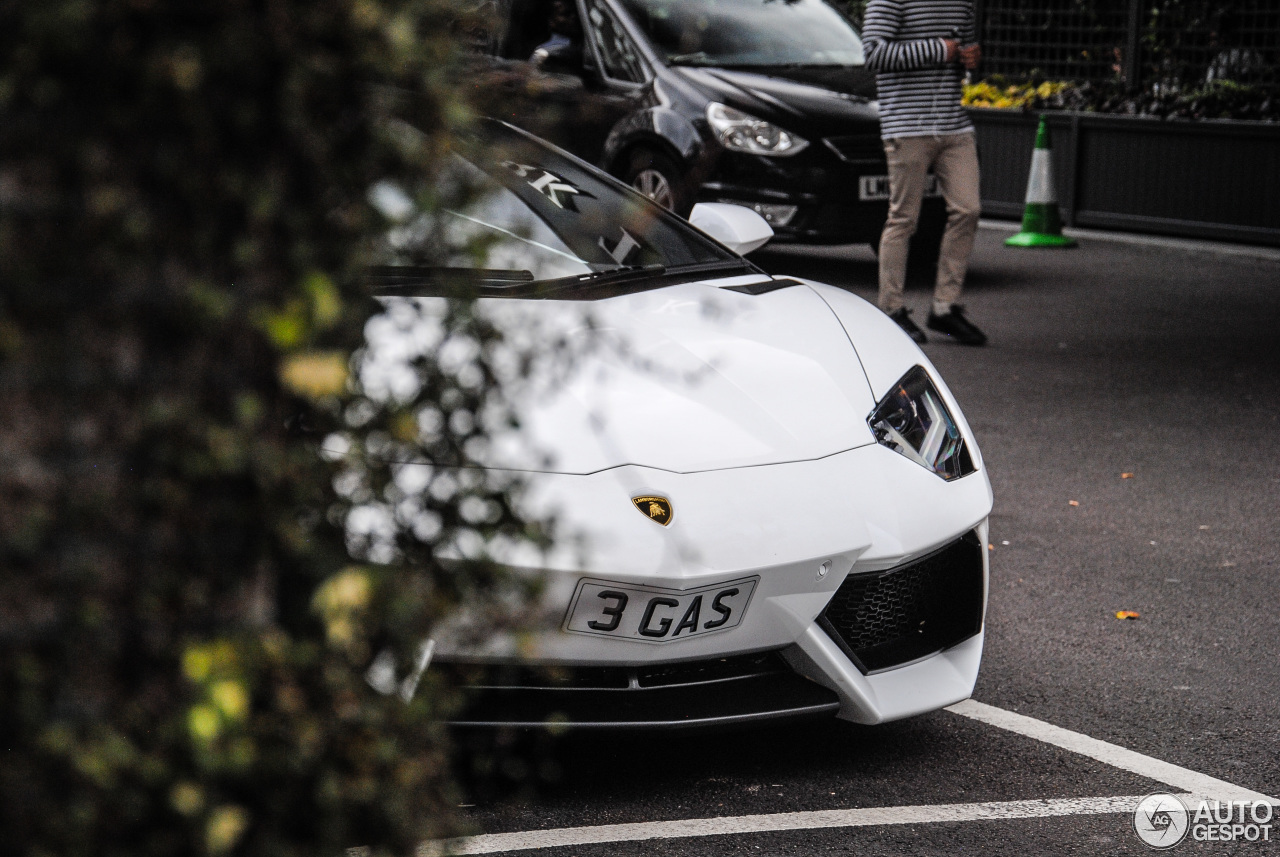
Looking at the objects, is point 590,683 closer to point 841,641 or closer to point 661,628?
point 661,628

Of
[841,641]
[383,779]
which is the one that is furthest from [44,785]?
[841,641]

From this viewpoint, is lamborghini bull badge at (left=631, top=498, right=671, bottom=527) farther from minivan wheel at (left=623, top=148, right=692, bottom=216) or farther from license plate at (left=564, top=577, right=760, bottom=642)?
minivan wheel at (left=623, top=148, right=692, bottom=216)

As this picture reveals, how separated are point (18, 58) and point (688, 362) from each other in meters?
2.29

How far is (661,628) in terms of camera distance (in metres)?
2.97

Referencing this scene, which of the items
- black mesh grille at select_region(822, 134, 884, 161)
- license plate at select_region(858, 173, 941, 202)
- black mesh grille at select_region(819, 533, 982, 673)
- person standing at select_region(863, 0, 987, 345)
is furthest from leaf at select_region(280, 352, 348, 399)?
license plate at select_region(858, 173, 941, 202)

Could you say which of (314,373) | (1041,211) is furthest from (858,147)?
(314,373)

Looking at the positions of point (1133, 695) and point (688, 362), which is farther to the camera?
point (1133, 695)

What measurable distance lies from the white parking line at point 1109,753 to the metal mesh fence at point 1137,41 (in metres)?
10.2

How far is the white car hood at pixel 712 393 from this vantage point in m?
3.02

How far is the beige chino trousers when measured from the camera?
810cm

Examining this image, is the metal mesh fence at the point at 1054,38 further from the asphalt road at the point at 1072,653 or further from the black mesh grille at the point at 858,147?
the asphalt road at the point at 1072,653

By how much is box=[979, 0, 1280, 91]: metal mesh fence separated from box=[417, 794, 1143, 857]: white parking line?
1063cm

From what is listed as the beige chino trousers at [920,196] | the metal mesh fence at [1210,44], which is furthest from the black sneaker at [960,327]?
the metal mesh fence at [1210,44]

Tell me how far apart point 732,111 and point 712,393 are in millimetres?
6237
